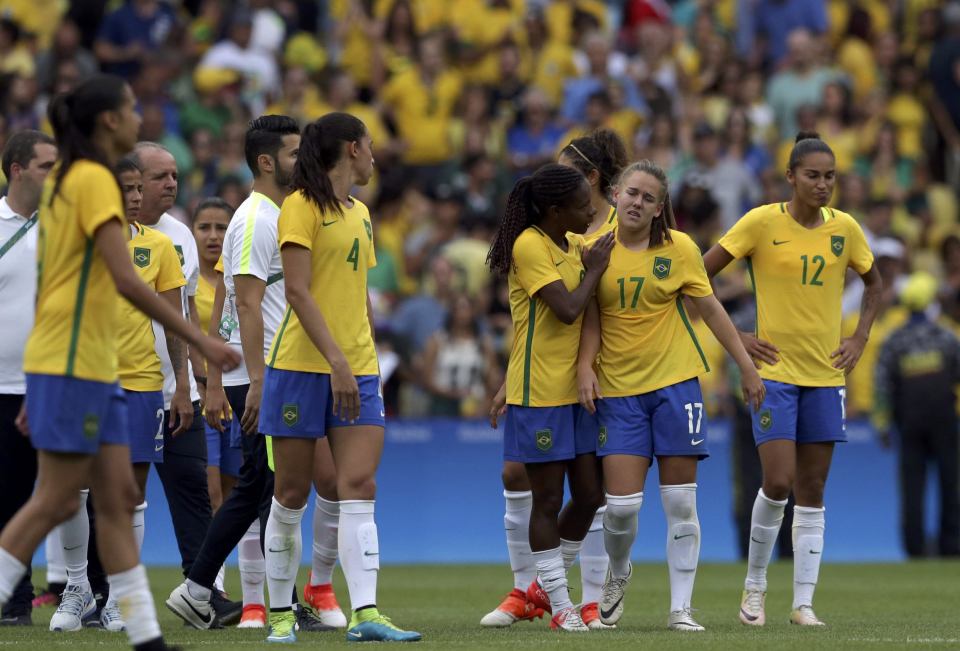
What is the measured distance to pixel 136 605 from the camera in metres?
6.49

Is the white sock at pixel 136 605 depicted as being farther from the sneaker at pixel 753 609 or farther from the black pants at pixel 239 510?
the sneaker at pixel 753 609

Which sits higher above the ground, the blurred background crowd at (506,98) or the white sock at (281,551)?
the blurred background crowd at (506,98)

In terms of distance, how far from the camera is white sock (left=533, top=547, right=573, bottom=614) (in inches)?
342

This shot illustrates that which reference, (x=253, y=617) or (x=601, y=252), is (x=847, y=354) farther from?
(x=253, y=617)

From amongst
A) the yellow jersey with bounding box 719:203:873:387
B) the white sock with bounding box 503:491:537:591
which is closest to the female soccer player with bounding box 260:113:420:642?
the white sock with bounding box 503:491:537:591

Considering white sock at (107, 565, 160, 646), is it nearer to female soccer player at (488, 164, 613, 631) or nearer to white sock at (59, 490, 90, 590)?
white sock at (59, 490, 90, 590)

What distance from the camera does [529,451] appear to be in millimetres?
8633

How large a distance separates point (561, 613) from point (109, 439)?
3029mm

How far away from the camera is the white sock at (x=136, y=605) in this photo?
645cm

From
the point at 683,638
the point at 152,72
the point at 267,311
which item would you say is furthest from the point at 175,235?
the point at 152,72

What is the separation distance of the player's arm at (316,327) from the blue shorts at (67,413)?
3.98ft

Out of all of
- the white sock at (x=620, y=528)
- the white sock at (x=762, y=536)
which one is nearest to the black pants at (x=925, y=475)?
the white sock at (x=762, y=536)

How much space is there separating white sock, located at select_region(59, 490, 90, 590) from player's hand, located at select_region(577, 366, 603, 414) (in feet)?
9.21

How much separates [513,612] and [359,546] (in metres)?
1.81
